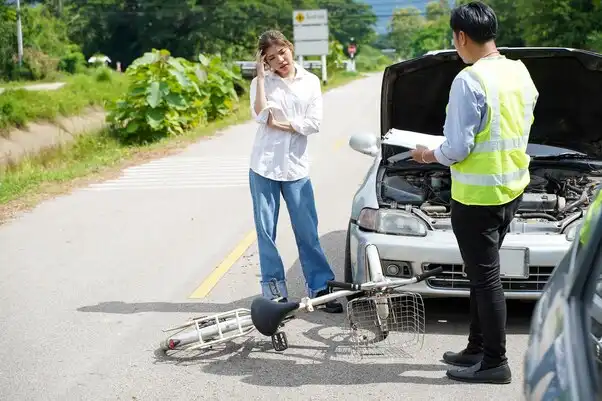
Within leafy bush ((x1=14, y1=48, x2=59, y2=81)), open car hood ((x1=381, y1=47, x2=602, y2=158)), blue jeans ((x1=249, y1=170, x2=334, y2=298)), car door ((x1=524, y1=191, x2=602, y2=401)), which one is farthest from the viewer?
leafy bush ((x1=14, y1=48, x2=59, y2=81))

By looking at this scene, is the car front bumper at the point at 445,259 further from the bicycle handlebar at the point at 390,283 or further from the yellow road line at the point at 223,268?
the yellow road line at the point at 223,268

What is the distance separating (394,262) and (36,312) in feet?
8.93

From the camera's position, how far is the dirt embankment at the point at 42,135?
81.7ft

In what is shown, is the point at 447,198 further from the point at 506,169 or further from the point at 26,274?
the point at 26,274

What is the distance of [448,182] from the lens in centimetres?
659

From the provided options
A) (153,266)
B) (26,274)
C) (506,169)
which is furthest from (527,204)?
(26,274)

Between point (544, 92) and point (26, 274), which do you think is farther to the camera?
point (26, 274)

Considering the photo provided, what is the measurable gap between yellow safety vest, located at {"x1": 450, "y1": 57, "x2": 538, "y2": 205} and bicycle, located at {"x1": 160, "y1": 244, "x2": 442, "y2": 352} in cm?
79

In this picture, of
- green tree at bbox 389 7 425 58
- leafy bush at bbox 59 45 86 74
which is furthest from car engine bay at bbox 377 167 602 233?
green tree at bbox 389 7 425 58

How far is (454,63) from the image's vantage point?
21.9ft

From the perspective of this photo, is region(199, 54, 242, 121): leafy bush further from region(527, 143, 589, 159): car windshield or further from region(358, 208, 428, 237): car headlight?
region(358, 208, 428, 237): car headlight

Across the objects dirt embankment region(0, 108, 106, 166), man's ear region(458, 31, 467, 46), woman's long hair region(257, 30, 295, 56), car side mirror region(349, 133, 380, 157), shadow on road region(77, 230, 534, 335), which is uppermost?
man's ear region(458, 31, 467, 46)

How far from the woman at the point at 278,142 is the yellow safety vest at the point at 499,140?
1.61 m

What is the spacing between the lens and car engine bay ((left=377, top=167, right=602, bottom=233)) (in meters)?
Result: 5.79
